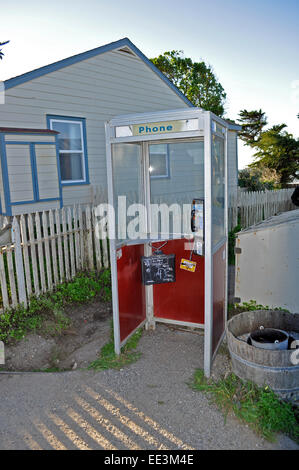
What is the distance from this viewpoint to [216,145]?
3.85 m

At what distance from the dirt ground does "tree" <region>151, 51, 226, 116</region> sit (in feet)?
61.9

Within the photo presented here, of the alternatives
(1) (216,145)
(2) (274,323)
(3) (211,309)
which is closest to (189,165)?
(1) (216,145)

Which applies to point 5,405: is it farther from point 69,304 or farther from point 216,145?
point 216,145

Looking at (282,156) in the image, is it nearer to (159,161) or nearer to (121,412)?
(159,161)

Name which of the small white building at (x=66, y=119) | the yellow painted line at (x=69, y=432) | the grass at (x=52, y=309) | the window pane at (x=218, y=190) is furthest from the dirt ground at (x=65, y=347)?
the small white building at (x=66, y=119)

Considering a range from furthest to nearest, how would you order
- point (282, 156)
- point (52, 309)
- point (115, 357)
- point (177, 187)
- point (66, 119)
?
point (282, 156) → point (66, 119) → point (52, 309) → point (177, 187) → point (115, 357)

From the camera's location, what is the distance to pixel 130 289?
447 centimetres

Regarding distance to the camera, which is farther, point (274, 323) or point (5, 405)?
point (274, 323)

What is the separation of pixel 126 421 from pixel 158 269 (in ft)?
6.21

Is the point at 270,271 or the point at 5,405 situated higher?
the point at 270,271

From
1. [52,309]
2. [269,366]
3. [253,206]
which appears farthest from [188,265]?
[253,206]

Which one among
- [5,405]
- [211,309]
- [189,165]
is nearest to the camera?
[5,405]

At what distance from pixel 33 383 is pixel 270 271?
11.0 feet

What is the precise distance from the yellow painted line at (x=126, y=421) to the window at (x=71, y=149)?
6.40 m
